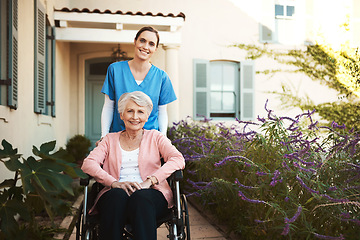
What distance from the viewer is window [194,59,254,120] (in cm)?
822

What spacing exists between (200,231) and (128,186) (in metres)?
1.37

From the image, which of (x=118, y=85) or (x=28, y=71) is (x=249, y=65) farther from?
(x=118, y=85)

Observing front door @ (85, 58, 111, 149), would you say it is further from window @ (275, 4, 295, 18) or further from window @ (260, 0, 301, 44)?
window @ (275, 4, 295, 18)

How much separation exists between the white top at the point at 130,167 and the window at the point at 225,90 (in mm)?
5941

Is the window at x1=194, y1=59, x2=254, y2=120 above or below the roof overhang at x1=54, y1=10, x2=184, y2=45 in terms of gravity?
below

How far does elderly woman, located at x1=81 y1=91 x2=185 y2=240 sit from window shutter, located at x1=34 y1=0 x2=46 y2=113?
269 cm

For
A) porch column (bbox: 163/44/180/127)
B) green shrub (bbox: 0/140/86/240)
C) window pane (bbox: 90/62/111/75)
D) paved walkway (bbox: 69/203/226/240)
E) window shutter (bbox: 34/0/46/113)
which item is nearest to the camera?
green shrub (bbox: 0/140/86/240)

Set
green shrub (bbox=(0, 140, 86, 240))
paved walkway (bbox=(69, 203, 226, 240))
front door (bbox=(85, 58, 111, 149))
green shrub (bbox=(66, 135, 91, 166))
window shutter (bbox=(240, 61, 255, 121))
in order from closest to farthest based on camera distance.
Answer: green shrub (bbox=(0, 140, 86, 240)), paved walkway (bbox=(69, 203, 226, 240)), green shrub (bbox=(66, 135, 91, 166)), front door (bbox=(85, 58, 111, 149)), window shutter (bbox=(240, 61, 255, 121))

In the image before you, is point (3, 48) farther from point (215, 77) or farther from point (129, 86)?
point (215, 77)

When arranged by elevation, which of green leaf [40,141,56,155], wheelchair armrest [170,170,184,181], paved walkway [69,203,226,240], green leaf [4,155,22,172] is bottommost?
paved walkway [69,203,226,240]

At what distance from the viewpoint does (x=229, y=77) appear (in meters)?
8.52

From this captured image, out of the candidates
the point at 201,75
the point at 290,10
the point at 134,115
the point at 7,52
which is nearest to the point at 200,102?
the point at 201,75

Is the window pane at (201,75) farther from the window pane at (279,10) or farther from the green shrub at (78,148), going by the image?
the green shrub at (78,148)

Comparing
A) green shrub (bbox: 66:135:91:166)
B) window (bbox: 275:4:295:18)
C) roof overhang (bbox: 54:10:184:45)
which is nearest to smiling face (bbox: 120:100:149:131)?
roof overhang (bbox: 54:10:184:45)
